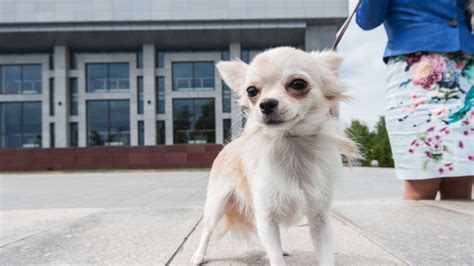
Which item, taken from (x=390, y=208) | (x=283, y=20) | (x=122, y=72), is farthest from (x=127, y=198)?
(x=122, y=72)

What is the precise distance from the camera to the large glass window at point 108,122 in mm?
30641

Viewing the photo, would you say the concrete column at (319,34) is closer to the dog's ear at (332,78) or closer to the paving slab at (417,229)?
the paving slab at (417,229)

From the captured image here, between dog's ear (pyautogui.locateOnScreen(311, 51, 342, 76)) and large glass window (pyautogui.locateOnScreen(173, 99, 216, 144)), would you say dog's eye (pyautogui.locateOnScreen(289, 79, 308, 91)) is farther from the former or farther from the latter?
large glass window (pyautogui.locateOnScreen(173, 99, 216, 144))

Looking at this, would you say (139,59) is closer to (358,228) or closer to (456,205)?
(456,205)

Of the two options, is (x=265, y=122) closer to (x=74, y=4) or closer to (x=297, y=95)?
(x=297, y=95)

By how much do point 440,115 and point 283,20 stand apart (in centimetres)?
2619

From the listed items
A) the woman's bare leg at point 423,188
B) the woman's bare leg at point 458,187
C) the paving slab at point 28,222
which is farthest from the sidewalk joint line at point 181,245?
the woman's bare leg at point 458,187

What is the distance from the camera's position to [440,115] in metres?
3.96

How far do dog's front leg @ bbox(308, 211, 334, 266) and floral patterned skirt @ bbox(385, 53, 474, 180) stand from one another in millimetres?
2469

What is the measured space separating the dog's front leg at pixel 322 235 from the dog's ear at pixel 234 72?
977 mm

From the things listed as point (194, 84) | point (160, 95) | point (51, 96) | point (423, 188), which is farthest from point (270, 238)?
point (51, 96)

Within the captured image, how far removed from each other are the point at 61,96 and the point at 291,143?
31854 millimetres

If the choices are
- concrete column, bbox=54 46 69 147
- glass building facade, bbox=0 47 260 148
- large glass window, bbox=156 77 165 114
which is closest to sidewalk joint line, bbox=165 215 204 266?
glass building facade, bbox=0 47 260 148

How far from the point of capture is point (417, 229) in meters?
3.06
